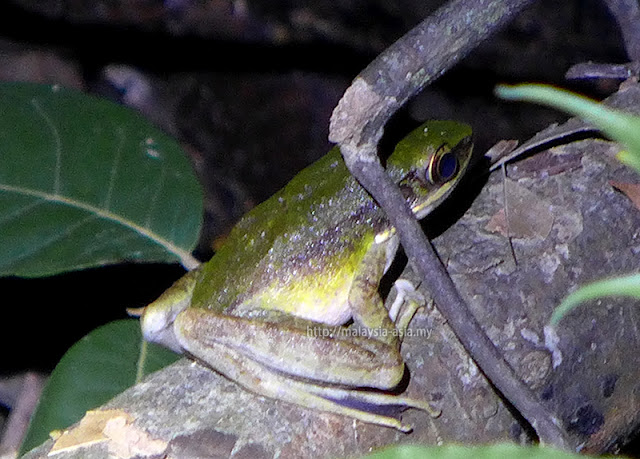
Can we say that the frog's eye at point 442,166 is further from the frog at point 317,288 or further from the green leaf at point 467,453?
the green leaf at point 467,453

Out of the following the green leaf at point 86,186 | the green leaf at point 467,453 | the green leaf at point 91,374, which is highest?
the green leaf at point 467,453

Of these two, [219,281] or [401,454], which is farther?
[219,281]

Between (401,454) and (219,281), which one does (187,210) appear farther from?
(401,454)

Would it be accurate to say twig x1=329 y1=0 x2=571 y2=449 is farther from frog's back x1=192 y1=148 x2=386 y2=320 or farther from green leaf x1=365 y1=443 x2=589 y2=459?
green leaf x1=365 y1=443 x2=589 y2=459

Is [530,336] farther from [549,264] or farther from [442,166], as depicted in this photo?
[442,166]

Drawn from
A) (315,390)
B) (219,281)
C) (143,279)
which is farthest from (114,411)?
(143,279)

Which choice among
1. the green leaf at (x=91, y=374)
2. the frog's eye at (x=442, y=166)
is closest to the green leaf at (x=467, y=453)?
the frog's eye at (x=442, y=166)
